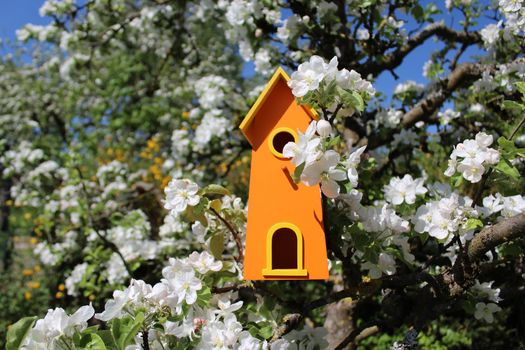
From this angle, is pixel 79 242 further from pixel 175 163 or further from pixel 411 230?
pixel 411 230

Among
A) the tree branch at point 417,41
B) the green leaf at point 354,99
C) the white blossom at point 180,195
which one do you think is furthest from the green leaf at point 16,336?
the tree branch at point 417,41

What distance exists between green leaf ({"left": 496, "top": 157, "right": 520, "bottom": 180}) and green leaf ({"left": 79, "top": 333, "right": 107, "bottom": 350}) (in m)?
1.24

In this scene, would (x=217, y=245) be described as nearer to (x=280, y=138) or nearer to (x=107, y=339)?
(x=280, y=138)

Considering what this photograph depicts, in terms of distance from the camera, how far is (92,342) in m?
1.28

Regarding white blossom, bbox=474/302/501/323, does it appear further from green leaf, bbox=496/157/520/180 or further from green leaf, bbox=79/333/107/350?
green leaf, bbox=79/333/107/350

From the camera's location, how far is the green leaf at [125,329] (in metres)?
1.27

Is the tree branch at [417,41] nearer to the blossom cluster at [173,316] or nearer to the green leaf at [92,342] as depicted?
the blossom cluster at [173,316]

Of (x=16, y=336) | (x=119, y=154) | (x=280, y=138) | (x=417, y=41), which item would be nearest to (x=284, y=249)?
(x=280, y=138)

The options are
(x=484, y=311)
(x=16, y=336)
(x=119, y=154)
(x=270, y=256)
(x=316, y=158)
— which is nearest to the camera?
(x=16, y=336)

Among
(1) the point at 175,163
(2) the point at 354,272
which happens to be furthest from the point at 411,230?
(1) the point at 175,163

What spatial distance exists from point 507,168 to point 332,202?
61cm

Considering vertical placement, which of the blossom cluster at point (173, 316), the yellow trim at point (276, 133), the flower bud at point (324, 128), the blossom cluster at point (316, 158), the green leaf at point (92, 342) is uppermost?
the yellow trim at point (276, 133)

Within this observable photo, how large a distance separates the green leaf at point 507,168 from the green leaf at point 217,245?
3.34ft

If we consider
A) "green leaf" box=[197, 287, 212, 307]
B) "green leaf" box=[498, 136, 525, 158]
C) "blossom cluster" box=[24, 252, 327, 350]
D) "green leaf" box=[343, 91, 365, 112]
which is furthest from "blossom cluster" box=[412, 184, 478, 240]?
"green leaf" box=[197, 287, 212, 307]
